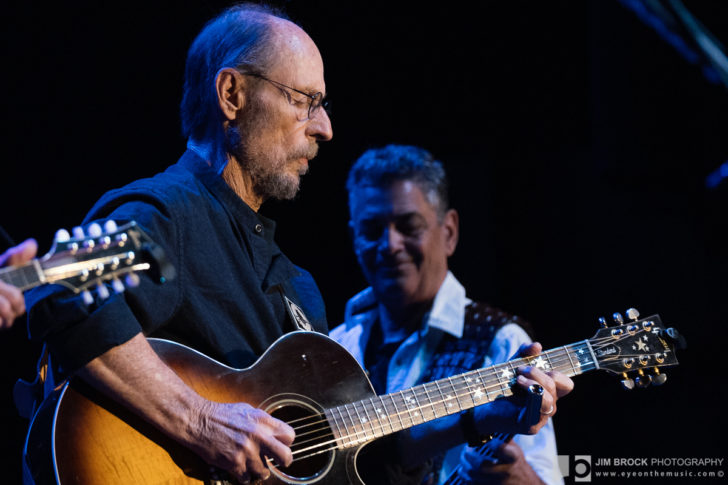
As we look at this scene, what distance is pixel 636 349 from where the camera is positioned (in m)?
2.75

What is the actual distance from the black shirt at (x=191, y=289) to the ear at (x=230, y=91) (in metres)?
0.24

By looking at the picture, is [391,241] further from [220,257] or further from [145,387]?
[145,387]

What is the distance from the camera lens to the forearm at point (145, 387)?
5.67ft

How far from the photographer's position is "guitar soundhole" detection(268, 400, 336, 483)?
206 cm

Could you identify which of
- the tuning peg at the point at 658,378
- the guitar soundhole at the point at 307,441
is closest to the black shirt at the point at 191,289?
the guitar soundhole at the point at 307,441

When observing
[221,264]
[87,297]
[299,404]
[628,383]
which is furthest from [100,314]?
[628,383]

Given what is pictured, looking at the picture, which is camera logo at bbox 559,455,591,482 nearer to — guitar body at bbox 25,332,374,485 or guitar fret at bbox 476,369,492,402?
guitar fret at bbox 476,369,492,402

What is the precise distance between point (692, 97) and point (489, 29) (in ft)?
5.02

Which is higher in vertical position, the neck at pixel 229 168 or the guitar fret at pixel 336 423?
the neck at pixel 229 168

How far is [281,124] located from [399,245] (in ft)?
5.24

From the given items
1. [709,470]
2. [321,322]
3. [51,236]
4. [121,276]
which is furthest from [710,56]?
[709,470]

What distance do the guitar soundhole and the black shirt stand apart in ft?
0.73

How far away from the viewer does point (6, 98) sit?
3.16 m

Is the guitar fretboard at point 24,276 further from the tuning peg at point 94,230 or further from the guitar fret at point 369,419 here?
the guitar fret at point 369,419
